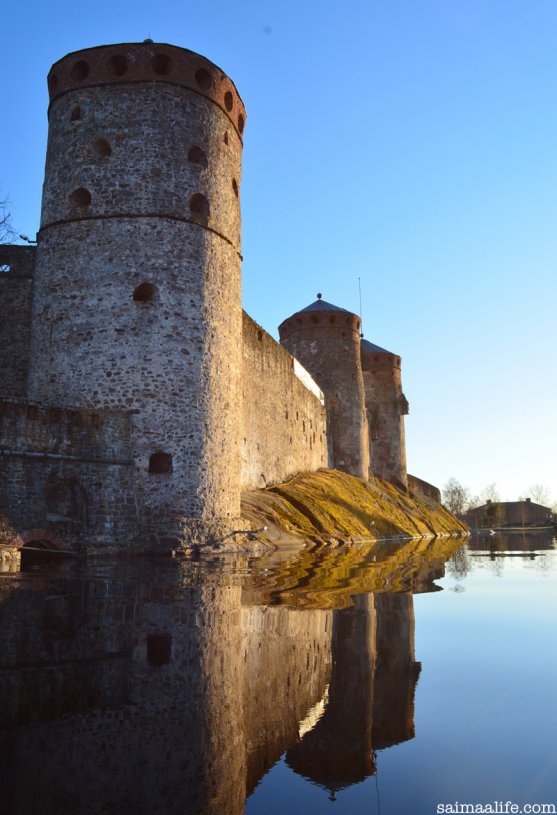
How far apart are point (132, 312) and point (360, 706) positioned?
11.7 metres

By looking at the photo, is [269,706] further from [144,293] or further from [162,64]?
[162,64]

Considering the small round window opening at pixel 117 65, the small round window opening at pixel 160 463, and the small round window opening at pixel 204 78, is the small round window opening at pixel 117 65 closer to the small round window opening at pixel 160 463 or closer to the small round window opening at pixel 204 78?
the small round window opening at pixel 204 78

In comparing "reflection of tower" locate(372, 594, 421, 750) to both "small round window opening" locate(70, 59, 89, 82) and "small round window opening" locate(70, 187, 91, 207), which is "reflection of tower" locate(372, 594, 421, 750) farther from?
"small round window opening" locate(70, 59, 89, 82)

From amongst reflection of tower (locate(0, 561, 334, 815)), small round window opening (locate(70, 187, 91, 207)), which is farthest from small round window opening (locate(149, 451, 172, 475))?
reflection of tower (locate(0, 561, 334, 815))

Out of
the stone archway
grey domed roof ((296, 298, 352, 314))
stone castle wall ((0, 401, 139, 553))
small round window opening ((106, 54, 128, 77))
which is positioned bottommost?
the stone archway

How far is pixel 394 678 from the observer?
3.68m

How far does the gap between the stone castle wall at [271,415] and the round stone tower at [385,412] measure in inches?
650

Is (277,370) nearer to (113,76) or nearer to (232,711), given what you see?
(113,76)

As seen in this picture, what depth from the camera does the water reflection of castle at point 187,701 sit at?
7.39 ft

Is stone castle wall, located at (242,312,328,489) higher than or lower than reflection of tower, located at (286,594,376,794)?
higher

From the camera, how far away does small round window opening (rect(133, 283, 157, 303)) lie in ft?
45.9

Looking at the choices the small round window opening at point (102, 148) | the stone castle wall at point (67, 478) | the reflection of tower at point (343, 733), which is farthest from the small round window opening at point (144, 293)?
the reflection of tower at point (343, 733)

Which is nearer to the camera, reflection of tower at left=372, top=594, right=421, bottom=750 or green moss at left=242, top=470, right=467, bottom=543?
reflection of tower at left=372, top=594, right=421, bottom=750

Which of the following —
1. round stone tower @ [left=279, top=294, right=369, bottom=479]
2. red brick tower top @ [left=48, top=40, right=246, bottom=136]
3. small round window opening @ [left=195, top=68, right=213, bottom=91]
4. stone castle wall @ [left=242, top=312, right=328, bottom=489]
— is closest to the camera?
red brick tower top @ [left=48, top=40, right=246, bottom=136]
